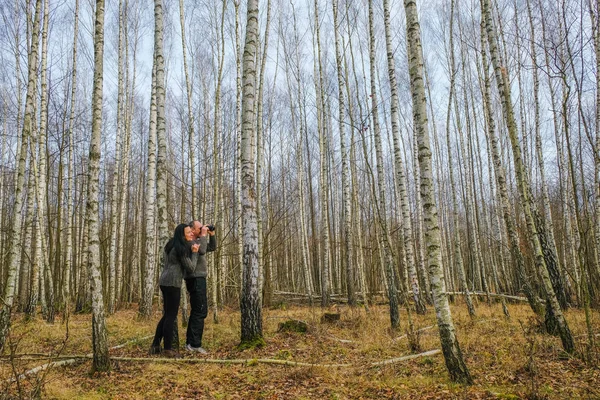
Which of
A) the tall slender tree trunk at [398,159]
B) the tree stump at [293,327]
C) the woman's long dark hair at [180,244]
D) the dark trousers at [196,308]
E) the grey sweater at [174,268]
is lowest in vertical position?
the tree stump at [293,327]

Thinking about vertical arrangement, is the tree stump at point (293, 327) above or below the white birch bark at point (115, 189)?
below

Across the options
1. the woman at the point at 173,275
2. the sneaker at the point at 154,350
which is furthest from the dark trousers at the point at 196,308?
the sneaker at the point at 154,350

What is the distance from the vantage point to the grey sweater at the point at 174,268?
4.88 metres

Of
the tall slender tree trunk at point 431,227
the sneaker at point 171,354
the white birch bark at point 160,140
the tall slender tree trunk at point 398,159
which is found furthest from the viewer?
the tall slender tree trunk at point 398,159

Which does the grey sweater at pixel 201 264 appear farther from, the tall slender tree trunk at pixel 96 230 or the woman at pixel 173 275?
the tall slender tree trunk at pixel 96 230

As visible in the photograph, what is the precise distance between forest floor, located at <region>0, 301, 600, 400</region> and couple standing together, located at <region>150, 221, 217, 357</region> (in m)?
0.30

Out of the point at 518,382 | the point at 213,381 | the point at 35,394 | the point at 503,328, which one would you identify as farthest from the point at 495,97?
the point at 35,394

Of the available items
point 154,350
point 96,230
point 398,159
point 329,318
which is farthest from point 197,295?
point 398,159

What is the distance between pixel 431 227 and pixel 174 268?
3330 millimetres

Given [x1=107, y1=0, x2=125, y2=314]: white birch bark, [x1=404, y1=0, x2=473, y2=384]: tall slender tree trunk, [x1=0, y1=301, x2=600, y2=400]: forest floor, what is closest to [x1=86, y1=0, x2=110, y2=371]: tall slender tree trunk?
[x1=0, y1=301, x2=600, y2=400]: forest floor

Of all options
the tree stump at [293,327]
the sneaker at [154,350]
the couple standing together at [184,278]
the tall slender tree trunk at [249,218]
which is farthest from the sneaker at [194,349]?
the tree stump at [293,327]

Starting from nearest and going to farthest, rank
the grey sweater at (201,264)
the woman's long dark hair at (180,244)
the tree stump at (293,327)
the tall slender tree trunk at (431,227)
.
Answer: the tall slender tree trunk at (431,227), the woman's long dark hair at (180,244), the grey sweater at (201,264), the tree stump at (293,327)

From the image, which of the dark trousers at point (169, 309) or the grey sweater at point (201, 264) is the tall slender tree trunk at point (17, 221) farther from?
the grey sweater at point (201, 264)

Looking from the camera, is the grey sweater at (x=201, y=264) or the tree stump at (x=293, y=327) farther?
the tree stump at (x=293, y=327)
